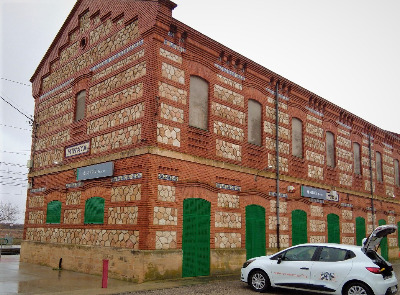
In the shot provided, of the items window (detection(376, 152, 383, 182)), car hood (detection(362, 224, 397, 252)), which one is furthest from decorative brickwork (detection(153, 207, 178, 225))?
window (detection(376, 152, 383, 182))

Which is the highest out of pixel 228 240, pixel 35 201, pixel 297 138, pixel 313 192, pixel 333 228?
pixel 297 138

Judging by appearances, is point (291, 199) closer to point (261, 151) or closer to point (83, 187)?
point (261, 151)

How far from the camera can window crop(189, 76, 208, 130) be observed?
49.9ft

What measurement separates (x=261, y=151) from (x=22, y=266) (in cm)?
1142

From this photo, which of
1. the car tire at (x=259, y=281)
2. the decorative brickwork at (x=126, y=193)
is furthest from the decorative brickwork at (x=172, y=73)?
the car tire at (x=259, y=281)

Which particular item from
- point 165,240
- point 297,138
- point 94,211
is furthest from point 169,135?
point 297,138

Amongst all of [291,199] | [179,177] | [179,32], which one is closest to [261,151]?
[291,199]

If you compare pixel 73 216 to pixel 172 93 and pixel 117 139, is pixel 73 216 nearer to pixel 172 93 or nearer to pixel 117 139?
pixel 117 139

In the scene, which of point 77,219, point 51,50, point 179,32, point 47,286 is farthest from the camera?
point 51,50

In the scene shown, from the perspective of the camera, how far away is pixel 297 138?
20.3 meters

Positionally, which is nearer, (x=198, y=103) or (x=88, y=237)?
(x=88, y=237)

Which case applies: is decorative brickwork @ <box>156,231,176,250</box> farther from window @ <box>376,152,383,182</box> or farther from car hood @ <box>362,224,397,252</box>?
window @ <box>376,152,383,182</box>

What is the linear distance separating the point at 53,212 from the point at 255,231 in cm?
886

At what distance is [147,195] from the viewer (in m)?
12.9
